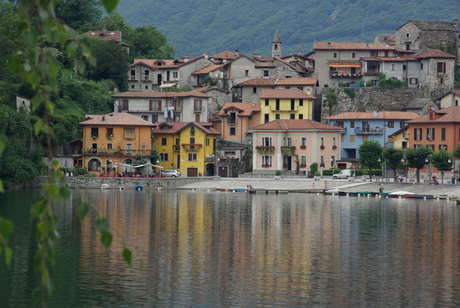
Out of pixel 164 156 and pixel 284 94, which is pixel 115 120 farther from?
pixel 284 94

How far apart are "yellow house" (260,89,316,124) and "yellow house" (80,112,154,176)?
15425mm

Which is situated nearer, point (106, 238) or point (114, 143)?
point (106, 238)

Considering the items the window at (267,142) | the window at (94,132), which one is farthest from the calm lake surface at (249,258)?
the window at (267,142)

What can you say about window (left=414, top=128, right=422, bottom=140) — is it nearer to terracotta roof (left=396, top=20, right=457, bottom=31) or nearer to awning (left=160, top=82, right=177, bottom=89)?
terracotta roof (left=396, top=20, right=457, bottom=31)

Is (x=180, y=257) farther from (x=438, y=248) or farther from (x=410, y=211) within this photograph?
(x=410, y=211)

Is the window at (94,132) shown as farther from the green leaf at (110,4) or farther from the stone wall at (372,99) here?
the green leaf at (110,4)

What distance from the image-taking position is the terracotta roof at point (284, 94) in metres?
98.6

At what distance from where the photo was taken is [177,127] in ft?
311

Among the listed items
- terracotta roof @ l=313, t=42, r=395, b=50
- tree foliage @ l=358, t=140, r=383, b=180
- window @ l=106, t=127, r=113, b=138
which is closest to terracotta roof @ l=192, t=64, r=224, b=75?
terracotta roof @ l=313, t=42, r=395, b=50

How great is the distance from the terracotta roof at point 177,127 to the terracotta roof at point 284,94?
781cm

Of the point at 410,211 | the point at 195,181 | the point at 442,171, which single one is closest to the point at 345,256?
the point at 410,211

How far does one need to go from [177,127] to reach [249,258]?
62.1 m

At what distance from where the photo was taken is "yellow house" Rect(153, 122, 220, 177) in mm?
92188

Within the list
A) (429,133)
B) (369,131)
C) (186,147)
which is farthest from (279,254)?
(369,131)
